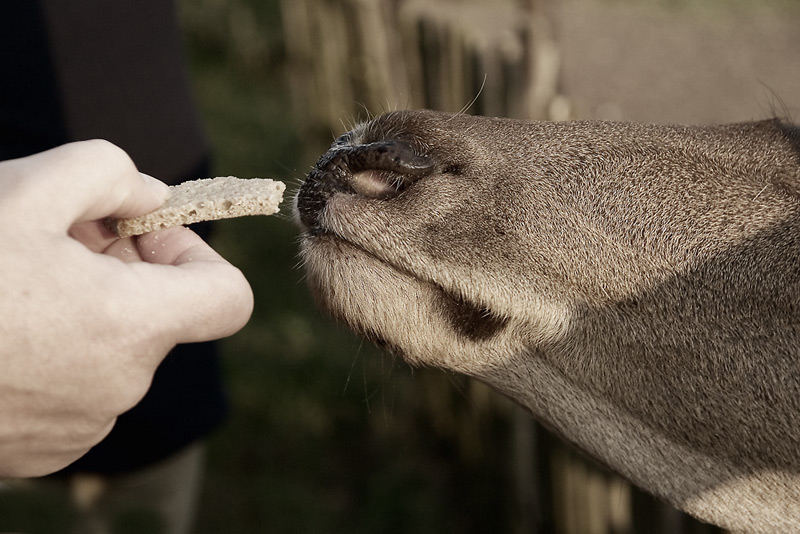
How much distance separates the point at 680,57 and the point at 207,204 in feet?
27.5

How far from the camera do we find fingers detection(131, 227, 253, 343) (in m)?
1.58

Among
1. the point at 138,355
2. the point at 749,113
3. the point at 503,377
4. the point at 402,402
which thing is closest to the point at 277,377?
the point at 402,402

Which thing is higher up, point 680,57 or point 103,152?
point 103,152

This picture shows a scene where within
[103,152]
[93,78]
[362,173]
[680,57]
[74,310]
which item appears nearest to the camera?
[74,310]

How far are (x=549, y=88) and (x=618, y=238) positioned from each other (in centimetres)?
208

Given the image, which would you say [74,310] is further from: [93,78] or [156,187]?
[93,78]

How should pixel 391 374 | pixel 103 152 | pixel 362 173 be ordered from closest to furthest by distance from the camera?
pixel 103 152 → pixel 362 173 → pixel 391 374

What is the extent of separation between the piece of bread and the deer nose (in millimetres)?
169

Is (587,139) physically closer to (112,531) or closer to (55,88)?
(55,88)

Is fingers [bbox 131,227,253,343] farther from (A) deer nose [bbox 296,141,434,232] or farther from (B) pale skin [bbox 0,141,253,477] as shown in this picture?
(A) deer nose [bbox 296,141,434,232]

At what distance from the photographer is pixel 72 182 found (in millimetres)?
1563

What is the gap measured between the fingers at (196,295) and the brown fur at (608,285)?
468mm

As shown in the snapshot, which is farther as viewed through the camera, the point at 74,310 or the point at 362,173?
the point at 362,173

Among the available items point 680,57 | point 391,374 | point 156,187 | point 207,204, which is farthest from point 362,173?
point 680,57
